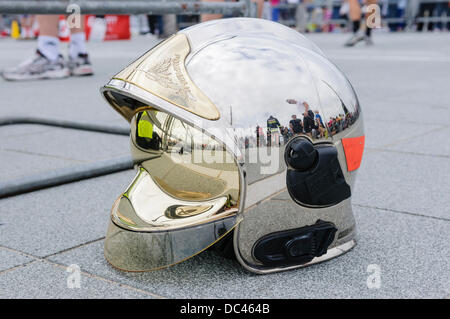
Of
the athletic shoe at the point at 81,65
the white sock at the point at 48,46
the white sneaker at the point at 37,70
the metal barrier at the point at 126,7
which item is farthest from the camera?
the athletic shoe at the point at 81,65

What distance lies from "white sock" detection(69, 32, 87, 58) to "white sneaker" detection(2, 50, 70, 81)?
195 mm

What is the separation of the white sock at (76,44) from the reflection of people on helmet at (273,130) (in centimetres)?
618

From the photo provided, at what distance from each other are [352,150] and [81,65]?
636 centimetres

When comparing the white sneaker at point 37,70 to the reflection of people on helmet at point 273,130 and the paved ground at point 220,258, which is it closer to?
the paved ground at point 220,258

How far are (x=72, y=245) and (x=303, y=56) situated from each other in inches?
41.2

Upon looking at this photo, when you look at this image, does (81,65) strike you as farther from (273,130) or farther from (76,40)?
(273,130)

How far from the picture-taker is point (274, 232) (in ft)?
6.06

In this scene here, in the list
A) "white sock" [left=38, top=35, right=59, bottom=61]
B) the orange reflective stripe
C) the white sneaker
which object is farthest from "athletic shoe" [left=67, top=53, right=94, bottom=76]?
the orange reflective stripe

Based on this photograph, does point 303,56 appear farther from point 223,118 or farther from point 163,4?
point 163,4

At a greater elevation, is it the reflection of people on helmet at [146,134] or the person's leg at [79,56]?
the reflection of people on helmet at [146,134]

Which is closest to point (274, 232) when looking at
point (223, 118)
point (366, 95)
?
point (223, 118)

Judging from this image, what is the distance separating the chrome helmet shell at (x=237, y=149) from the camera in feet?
5.66

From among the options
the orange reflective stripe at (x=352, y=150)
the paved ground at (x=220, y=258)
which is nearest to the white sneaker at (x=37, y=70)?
the paved ground at (x=220, y=258)

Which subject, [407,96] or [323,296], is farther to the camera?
[407,96]
